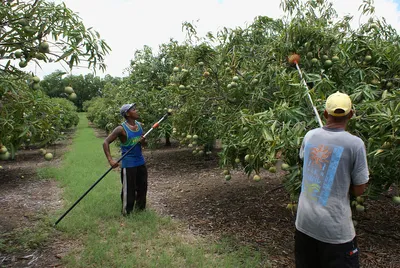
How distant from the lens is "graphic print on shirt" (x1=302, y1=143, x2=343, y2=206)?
2111mm

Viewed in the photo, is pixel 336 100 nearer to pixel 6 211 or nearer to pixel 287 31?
pixel 287 31

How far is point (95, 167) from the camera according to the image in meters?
9.62

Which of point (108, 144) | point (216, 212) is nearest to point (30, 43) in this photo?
point (108, 144)

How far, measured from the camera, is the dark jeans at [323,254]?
2107mm

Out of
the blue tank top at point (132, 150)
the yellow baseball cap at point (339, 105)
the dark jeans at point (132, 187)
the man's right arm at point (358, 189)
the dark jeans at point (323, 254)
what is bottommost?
the dark jeans at point (132, 187)

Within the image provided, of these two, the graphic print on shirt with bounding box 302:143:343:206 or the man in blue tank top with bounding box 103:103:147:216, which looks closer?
the graphic print on shirt with bounding box 302:143:343:206

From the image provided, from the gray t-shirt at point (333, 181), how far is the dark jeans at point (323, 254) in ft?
0.17

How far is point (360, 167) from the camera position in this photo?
6.70 ft

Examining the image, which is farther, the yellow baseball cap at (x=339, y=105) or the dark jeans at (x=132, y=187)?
the dark jeans at (x=132, y=187)

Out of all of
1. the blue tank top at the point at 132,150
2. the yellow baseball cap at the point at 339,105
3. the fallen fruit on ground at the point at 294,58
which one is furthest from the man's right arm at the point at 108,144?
the yellow baseball cap at the point at 339,105

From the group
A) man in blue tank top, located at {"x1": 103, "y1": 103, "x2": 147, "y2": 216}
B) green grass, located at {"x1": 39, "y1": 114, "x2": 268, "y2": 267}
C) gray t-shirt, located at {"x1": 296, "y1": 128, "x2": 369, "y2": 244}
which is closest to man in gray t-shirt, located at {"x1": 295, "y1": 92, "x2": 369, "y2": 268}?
gray t-shirt, located at {"x1": 296, "y1": 128, "x2": 369, "y2": 244}

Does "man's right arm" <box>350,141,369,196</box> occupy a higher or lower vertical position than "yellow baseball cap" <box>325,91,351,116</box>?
lower

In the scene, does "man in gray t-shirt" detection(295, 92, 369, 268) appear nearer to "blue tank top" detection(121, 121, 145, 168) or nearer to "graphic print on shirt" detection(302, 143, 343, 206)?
"graphic print on shirt" detection(302, 143, 343, 206)

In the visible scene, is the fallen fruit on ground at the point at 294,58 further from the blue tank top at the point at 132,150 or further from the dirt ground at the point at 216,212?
the blue tank top at the point at 132,150
